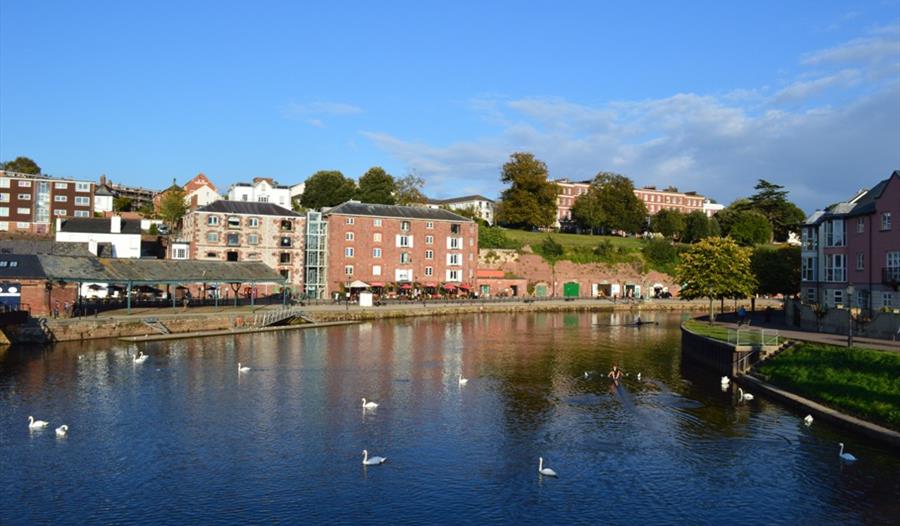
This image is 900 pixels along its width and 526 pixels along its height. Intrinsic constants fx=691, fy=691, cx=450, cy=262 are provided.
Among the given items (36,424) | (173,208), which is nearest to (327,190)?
(173,208)

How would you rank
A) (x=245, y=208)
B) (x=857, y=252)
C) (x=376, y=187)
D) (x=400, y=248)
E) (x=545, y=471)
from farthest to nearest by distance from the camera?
(x=376, y=187) → (x=400, y=248) → (x=245, y=208) → (x=857, y=252) → (x=545, y=471)

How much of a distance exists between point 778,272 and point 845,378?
50747 mm

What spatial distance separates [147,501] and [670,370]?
37567 millimetres

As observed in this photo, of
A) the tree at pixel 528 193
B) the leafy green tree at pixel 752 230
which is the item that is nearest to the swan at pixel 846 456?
the tree at pixel 528 193

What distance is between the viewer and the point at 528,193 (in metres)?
134

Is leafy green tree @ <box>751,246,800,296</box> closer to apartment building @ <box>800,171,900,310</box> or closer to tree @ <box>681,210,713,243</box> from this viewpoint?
apartment building @ <box>800,171,900,310</box>

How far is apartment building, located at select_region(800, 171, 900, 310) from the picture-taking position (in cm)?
5297

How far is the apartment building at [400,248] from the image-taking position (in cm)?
9944

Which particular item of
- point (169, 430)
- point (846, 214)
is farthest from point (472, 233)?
point (169, 430)

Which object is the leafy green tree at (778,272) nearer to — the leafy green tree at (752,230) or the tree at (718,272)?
the tree at (718,272)

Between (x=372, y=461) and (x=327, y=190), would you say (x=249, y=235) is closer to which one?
(x=327, y=190)

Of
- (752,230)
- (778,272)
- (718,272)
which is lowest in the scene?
(718,272)

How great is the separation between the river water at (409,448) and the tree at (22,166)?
122924 millimetres

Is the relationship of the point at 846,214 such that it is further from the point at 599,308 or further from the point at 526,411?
the point at 599,308
